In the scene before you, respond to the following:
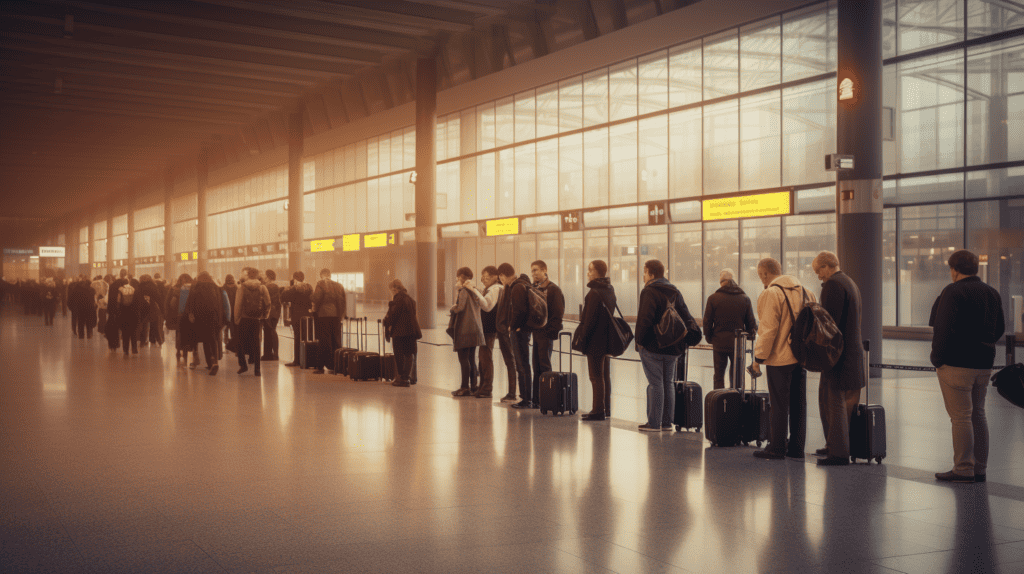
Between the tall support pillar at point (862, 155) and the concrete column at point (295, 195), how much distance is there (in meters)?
27.2

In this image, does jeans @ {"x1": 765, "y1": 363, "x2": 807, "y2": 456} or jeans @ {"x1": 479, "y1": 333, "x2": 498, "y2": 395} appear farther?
jeans @ {"x1": 479, "y1": 333, "x2": 498, "y2": 395}

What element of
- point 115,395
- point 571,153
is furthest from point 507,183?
point 115,395

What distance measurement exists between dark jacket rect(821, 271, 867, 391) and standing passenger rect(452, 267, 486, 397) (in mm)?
5706

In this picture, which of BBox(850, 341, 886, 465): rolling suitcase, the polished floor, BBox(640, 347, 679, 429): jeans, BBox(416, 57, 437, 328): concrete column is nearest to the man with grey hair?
the polished floor

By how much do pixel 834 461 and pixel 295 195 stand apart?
3332 centimetres

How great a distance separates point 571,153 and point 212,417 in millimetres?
19486

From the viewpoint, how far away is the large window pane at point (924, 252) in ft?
67.7

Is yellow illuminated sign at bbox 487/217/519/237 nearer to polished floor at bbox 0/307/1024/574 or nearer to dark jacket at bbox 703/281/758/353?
dark jacket at bbox 703/281/758/353

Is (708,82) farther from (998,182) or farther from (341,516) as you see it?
(341,516)

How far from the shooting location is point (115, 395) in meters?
12.4

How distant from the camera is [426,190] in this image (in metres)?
29.2

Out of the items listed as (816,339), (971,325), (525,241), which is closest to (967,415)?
(971,325)

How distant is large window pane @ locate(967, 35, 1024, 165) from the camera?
18734 mm

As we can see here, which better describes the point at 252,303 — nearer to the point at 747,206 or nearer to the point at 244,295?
the point at 244,295
